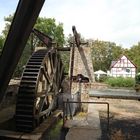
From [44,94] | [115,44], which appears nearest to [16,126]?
[44,94]

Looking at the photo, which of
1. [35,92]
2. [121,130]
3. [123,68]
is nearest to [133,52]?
[123,68]

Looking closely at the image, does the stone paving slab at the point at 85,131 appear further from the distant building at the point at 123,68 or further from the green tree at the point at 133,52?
the green tree at the point at 133,52

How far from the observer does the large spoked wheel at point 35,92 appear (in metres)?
8.49

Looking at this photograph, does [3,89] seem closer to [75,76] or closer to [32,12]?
[32,12]

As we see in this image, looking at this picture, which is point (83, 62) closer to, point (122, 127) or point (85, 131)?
point (122, 127)

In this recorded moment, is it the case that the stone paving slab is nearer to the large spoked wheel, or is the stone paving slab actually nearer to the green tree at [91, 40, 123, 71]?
the large spoked wheel

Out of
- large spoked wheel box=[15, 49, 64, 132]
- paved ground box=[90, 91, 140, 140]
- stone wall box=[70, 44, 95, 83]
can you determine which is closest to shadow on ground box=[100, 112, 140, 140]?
paved ground box=[90, 91, 140, 140]

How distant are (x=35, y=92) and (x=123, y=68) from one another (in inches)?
1582

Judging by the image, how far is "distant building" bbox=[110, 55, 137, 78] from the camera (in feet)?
156

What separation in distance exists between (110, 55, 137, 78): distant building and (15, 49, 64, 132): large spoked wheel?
3686 cm

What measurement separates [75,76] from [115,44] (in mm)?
39023

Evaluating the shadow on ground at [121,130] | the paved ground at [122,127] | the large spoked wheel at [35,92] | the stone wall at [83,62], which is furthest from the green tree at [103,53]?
the shadow on ground at [121,130]

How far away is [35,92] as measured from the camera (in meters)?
8.61

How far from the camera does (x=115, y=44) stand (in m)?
55.6
